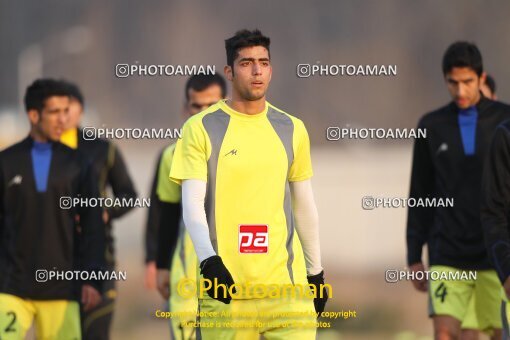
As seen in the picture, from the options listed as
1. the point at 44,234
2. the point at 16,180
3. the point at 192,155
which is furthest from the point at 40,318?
the point at 192,155

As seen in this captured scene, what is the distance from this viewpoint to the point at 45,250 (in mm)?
8914

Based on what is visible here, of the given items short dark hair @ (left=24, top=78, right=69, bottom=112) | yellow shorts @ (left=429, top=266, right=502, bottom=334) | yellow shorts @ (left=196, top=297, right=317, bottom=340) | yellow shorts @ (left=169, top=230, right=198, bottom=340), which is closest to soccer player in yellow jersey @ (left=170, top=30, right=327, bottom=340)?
yellow shorts @ (left=196, top=297, right=317, bottom=340)

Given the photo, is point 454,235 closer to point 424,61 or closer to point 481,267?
point 481,267

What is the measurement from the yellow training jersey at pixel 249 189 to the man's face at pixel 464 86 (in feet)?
6.58

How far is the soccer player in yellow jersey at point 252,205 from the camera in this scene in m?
6.96

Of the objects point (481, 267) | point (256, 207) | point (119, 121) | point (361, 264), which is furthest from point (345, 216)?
point (256, 207)

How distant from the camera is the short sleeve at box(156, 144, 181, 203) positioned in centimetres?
910

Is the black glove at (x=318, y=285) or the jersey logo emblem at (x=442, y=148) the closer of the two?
the black glove at (x=318, y=285)

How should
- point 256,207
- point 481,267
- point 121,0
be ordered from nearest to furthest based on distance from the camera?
1. point 256,207
2. point 481,267
3. point 121,0

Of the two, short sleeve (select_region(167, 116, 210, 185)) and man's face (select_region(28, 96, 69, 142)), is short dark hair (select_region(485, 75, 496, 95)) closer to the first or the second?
short sleeve (select_region(167, 116, 210, 185))

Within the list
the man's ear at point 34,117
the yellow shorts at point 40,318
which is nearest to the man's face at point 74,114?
the man's ear at point 34,117

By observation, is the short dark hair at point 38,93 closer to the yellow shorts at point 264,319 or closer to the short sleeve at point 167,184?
the short sleeve at point 167,184

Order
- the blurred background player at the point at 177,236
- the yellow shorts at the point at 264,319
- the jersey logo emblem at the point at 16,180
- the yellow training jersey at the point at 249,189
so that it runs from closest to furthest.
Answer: the yellow shorts at the point at 264,319 → the yellow training jersey at the point at 249,189 → the jersey logo emblem at the point at 16,180 → the blurred background player at the point at 177,236

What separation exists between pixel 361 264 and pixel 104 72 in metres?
2.10
